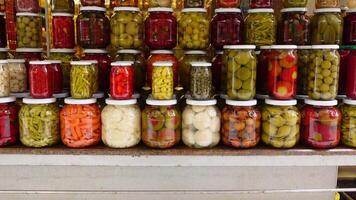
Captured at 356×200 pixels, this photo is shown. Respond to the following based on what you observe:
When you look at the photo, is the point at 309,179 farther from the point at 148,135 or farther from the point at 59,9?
the point at 59,9

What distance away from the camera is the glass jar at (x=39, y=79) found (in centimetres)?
119

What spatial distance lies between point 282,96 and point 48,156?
0.78 metres

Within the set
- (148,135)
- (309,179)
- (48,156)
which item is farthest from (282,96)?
(48,156)

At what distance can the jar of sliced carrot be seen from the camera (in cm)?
120

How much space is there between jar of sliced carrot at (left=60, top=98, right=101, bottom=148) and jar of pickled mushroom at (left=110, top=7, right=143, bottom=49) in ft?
0.83

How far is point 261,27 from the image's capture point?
51.8 inches

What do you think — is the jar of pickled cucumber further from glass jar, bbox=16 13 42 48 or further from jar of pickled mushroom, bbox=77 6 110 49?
glass jar, bbox=16 13 42 48

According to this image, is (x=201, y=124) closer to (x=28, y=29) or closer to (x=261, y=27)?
(x=261, y=27)

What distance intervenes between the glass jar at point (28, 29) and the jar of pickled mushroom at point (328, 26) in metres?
1.04

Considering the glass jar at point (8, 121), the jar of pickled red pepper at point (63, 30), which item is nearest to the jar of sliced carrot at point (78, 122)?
the glass jar at point (8, 121)

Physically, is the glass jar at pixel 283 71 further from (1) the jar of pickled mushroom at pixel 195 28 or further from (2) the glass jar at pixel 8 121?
(2) the glass jar at pixel 8 121

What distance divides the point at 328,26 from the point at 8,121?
1.12 meters

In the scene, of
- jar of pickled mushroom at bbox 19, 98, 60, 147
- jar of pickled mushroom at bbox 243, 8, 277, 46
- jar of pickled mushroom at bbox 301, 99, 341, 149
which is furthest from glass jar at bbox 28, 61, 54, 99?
jar of pickled mushroom at bbox 301, 99, 341, 149

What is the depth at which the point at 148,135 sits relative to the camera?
122 cm
